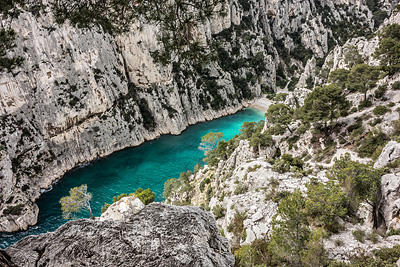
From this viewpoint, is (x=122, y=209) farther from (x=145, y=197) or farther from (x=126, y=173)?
(x=126, y=173)

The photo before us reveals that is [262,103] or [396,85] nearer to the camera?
[396,85]

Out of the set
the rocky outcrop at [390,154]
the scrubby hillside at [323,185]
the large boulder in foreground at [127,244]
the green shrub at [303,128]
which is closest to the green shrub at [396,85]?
the scrubby hillside at [323,185]

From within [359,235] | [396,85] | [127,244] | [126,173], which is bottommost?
[126,173]

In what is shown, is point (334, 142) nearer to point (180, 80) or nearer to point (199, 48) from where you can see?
point (199, 48)

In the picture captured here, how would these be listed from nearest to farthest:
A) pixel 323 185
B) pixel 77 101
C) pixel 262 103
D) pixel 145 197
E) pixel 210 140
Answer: pixel 323 185 < pixel 145 197 < pixel 77 101 < pixel 210 140 < pixel 262 103

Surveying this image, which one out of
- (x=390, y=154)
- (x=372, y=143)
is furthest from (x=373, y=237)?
(x=372, y=143)

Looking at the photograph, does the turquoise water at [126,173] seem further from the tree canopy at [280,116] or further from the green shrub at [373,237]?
the green shrub at [373,237]

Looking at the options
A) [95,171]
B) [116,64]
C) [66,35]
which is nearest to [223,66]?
[116,64]
